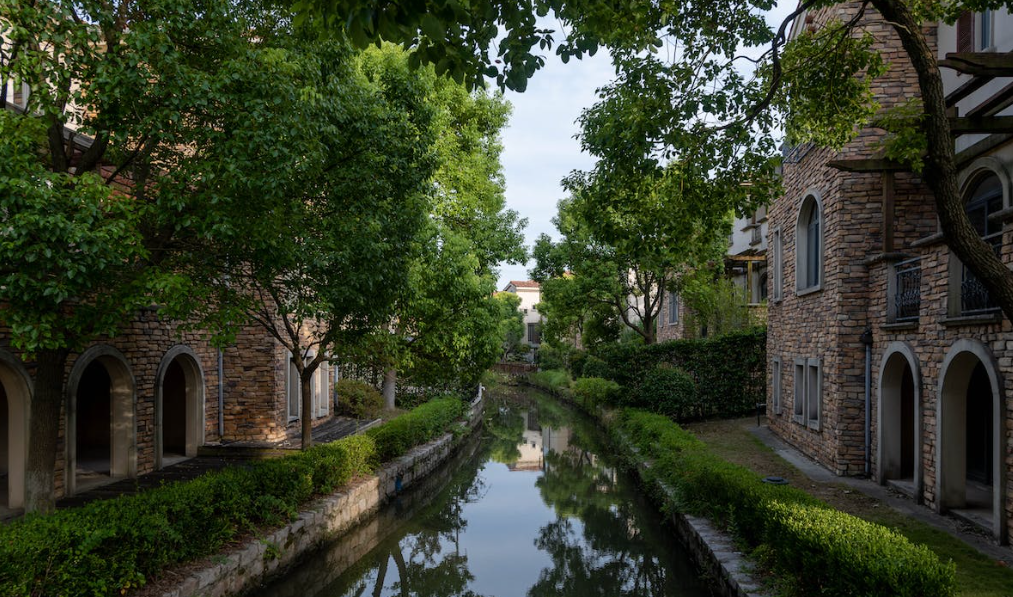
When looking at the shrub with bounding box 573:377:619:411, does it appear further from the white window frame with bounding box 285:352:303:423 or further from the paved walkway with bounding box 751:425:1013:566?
the white window frame with bounding box 285:352:303:423

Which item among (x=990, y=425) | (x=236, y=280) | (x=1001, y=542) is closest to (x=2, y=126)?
(x=236, y=280)

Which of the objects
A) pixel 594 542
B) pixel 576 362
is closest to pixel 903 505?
pixel 594 542

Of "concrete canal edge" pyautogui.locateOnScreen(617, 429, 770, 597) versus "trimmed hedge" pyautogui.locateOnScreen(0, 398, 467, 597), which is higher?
"trimmed hedge" pyautogui.locateOnScreen(0, 398, 467, 597)

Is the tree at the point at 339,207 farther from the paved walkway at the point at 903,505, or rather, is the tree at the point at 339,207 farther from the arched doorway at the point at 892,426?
the arched doorway at the point at 892,426

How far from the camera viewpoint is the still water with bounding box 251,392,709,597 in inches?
354

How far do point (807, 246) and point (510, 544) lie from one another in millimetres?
9043

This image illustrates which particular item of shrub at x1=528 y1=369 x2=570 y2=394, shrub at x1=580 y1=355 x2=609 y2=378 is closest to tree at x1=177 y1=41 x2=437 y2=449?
shrub at x1=580 y1=355 x2=609 y2=378

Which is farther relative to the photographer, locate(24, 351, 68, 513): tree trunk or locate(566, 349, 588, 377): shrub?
locate(566, 349, 588, 377): shrub

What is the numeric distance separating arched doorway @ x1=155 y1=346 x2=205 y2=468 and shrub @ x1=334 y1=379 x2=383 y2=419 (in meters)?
6.08

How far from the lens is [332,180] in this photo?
30.4ft

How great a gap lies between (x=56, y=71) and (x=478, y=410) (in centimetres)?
2202

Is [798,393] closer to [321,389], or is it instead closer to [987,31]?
[987,31]

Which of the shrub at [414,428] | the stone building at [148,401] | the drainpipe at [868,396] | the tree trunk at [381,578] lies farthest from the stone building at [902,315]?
the stone building at [148,401]

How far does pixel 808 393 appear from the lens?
13570 mm
